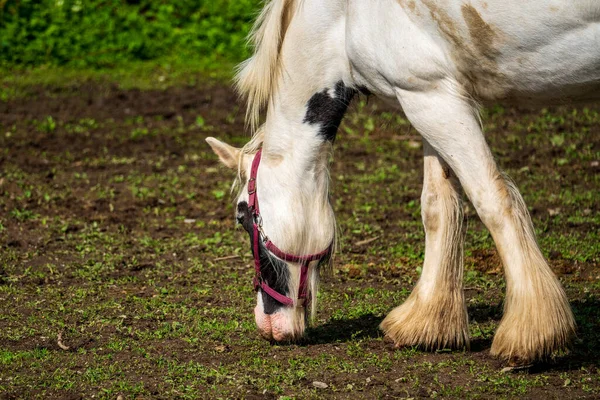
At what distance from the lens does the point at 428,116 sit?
384cm

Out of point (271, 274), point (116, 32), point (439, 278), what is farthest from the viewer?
point (116, 32)

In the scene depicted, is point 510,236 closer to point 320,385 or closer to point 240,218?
point 320,385

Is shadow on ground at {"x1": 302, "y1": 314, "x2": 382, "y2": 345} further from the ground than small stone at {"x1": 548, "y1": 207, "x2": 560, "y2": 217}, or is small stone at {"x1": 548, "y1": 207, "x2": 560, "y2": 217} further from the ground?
small stone at {"x1": 548, "y1": 207, "x2": 560, "y2": 217}

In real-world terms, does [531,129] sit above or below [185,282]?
above

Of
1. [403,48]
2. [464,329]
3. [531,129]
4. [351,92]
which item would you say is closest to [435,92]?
[403,48]

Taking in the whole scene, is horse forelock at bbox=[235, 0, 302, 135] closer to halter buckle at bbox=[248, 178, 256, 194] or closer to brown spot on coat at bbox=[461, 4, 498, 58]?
halter buckle at bbox=[248, 178, 256, 194]

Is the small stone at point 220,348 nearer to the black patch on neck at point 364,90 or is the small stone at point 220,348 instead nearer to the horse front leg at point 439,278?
the horse front leg at point 439,278

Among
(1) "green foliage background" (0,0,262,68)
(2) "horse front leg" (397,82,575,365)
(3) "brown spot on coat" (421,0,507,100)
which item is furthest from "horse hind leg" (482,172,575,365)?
(1) "green foliage background" (0,0,262,68)

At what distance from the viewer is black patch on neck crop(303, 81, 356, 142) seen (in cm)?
423

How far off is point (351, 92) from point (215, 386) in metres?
1.49

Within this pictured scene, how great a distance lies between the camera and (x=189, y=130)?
9.15 m

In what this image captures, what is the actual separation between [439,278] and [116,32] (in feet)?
29.6

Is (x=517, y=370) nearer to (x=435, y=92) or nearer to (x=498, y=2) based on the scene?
(x=435, y=92)

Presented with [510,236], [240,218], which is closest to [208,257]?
[240,218]
